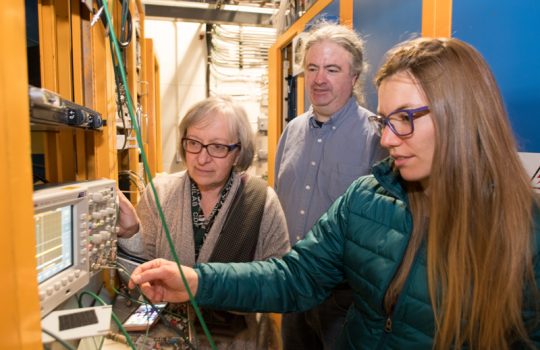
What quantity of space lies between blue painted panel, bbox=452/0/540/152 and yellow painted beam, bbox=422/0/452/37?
0.10 metres

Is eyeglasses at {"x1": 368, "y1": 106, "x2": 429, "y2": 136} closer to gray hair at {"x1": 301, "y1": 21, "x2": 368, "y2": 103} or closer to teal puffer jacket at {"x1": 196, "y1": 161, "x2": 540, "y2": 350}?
teal puffer jacket at {"x1": 196, "y1": 161, "x2": 540, "y2": 350}

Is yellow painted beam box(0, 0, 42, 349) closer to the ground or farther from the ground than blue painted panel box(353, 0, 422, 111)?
closer to the ground

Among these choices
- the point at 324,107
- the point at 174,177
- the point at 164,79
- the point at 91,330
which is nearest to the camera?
the point at 91,330

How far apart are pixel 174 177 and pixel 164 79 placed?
13.1ft

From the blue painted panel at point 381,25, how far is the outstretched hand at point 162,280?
1233mm

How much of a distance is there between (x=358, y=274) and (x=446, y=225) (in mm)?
264

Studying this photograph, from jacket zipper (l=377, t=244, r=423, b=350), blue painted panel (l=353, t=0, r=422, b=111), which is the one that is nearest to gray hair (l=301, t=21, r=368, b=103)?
blue painted panel (l=353, t=0, r=422, b=111)

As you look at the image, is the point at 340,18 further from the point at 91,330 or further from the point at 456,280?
the point at 91,330

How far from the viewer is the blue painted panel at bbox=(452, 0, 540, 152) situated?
107cm

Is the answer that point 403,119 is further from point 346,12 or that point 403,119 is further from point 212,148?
point 346,12

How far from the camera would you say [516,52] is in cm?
112

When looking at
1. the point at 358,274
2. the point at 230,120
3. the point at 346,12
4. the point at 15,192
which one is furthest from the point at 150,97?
the point at 15,192

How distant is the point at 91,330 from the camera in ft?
2.06

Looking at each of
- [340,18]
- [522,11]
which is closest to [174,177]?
[522,11]
